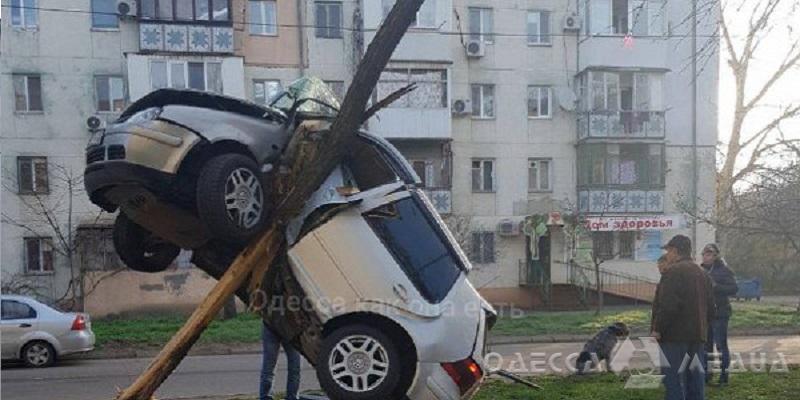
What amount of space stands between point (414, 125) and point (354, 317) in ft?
59.7

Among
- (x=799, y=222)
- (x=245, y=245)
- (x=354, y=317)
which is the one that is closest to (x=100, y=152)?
(x=245, y=245)

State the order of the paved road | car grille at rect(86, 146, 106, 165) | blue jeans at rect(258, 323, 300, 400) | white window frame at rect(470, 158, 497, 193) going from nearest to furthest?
car grille at rect(86, 146, 106, 165)
blue jeans at rect(258, 323, 300, 400)
the paved road
white window frame at rect(470, 158, 497, 193)

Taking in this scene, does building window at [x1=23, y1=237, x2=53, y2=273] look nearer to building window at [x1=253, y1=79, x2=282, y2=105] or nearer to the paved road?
building window at [x1=253, y1=79, x2=282, y2=105]

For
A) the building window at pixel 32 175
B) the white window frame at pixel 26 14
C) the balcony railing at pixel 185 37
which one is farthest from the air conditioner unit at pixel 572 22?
the building window at pixel 32 175

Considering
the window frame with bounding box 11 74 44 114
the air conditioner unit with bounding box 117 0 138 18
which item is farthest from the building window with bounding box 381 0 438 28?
the window frame with bounding box 11 74 44 114

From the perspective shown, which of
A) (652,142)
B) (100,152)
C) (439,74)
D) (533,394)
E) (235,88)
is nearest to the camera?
(100,152)

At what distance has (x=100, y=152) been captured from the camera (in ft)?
13.5

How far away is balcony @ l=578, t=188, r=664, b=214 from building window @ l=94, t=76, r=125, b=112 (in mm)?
16849

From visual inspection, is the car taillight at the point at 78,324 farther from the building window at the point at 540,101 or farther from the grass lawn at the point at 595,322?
the building window at the point at 540,101

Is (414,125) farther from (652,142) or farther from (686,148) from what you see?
(686,148)

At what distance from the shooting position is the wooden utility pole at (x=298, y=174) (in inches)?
165

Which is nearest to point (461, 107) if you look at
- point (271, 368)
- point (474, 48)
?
point (474, 48)

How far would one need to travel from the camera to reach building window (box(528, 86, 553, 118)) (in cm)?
2403

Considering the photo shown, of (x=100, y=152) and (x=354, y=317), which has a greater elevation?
(x=100, y=152)
